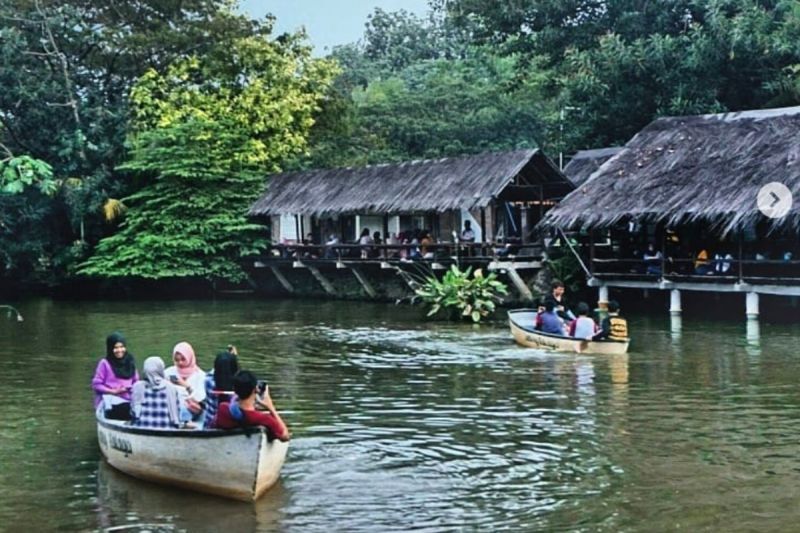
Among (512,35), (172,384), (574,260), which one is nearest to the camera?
(172,384)

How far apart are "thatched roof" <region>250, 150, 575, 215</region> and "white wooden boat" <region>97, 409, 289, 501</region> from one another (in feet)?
70.2

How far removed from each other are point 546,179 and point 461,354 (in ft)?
42.3

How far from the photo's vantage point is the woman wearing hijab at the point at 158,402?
11.8 meters

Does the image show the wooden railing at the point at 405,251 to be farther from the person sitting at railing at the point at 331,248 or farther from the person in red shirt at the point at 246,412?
the person in red shirt at the point at 246,412

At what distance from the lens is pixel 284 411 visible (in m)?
16.2

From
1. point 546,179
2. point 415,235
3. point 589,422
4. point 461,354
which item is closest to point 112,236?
point 415,235

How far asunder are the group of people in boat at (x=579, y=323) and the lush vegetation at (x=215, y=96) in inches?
669

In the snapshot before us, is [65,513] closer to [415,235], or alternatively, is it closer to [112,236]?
[415,235]

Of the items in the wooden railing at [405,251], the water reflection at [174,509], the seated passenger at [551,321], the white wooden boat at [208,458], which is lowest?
the water reflection at [174,509]

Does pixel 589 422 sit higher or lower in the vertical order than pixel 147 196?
lower

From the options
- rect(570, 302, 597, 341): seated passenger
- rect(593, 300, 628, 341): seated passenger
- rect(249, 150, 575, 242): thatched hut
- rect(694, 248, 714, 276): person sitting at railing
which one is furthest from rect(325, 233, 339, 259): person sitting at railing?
rect(593, 300, 628, 341): seated passenger

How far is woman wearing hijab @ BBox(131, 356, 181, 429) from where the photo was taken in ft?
38.8

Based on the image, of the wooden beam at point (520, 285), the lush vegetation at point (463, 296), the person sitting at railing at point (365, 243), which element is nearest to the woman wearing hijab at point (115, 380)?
the lush vegetation at point (463, 296)

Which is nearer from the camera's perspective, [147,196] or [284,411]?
[284,411]
